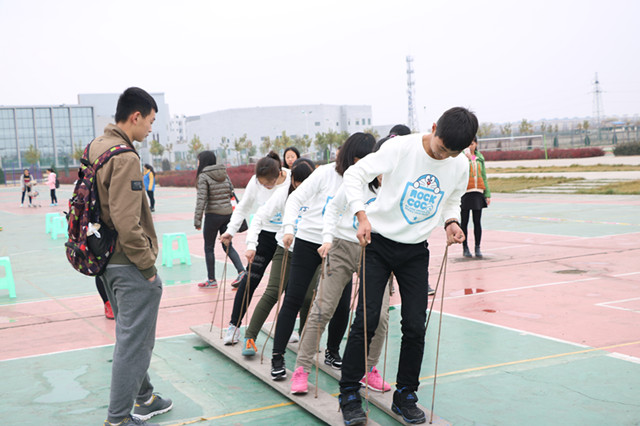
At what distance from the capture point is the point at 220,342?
19.1ft

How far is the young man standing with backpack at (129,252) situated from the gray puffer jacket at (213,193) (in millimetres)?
5031

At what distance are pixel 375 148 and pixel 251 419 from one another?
6.78 feet

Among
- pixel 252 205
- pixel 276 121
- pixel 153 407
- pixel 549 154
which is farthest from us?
pixel 276 121

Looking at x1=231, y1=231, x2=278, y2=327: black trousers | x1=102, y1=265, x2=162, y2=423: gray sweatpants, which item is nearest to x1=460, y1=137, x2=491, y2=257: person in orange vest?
x1=231, y1=231, x2=278, y2=327: black trousers

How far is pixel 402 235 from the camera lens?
398cm

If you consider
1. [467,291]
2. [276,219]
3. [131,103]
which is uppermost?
[131,103]

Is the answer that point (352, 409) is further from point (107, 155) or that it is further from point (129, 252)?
point (107, 155)

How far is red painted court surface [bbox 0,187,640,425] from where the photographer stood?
14.4 feet

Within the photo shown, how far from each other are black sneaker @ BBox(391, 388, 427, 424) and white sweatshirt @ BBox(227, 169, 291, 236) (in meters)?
1.96

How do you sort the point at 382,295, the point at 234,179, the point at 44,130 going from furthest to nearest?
the point at 44,130 → the point at 234,179 → the point at 382,295

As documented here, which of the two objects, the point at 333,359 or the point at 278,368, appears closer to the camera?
the point at 278,368

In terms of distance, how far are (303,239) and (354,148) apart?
766 millimetres

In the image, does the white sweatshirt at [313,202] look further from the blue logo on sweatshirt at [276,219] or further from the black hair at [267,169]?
the black hair at [267,169]

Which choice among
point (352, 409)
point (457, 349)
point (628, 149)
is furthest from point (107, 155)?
point (628, 149)
